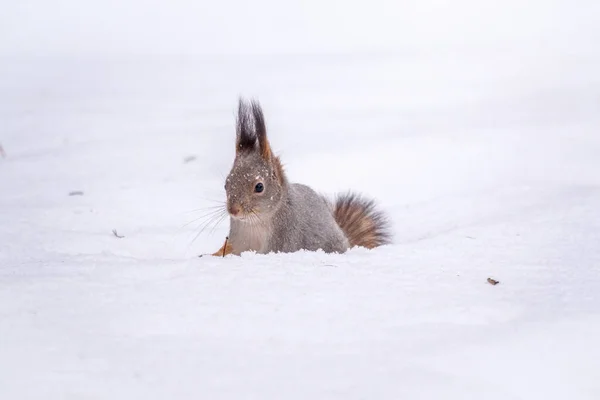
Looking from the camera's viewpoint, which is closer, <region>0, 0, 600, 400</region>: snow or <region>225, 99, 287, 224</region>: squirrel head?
<region>0, 0, 600, 400</region>: snow

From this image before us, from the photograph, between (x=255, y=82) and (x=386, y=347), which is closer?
(x=386, y=347)

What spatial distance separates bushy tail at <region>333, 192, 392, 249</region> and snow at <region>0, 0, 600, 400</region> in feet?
0.32

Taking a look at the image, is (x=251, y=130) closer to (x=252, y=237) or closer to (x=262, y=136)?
(x=262, y=136)

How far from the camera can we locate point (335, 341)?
5.15 feet

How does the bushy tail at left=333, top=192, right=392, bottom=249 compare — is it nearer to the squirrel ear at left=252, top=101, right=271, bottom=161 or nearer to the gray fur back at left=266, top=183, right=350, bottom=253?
the gray fur back at left=266, top=183, right=350, bottom=253

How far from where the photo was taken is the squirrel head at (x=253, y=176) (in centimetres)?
288

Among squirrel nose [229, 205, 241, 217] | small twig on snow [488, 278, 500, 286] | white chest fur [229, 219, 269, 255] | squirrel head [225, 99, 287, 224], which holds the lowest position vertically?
white chest fur [229, 219, 269, 255]

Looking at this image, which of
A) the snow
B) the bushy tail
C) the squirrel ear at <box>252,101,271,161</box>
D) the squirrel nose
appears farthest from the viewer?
the bushy tail

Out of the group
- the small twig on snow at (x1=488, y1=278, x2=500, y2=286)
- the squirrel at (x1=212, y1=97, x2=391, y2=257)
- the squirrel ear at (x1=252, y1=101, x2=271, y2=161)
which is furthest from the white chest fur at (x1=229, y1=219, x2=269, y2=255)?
the small twig on snow at (x1=488, y1=278, x2=500, y2=286)

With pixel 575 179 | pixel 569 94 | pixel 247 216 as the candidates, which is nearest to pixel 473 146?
pixel 575 179

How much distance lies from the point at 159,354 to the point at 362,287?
61 centimetres

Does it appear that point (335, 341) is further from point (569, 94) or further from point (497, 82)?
point (497, 82)

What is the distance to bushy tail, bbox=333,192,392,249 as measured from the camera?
3482 mm

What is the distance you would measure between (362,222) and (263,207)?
0.77m
